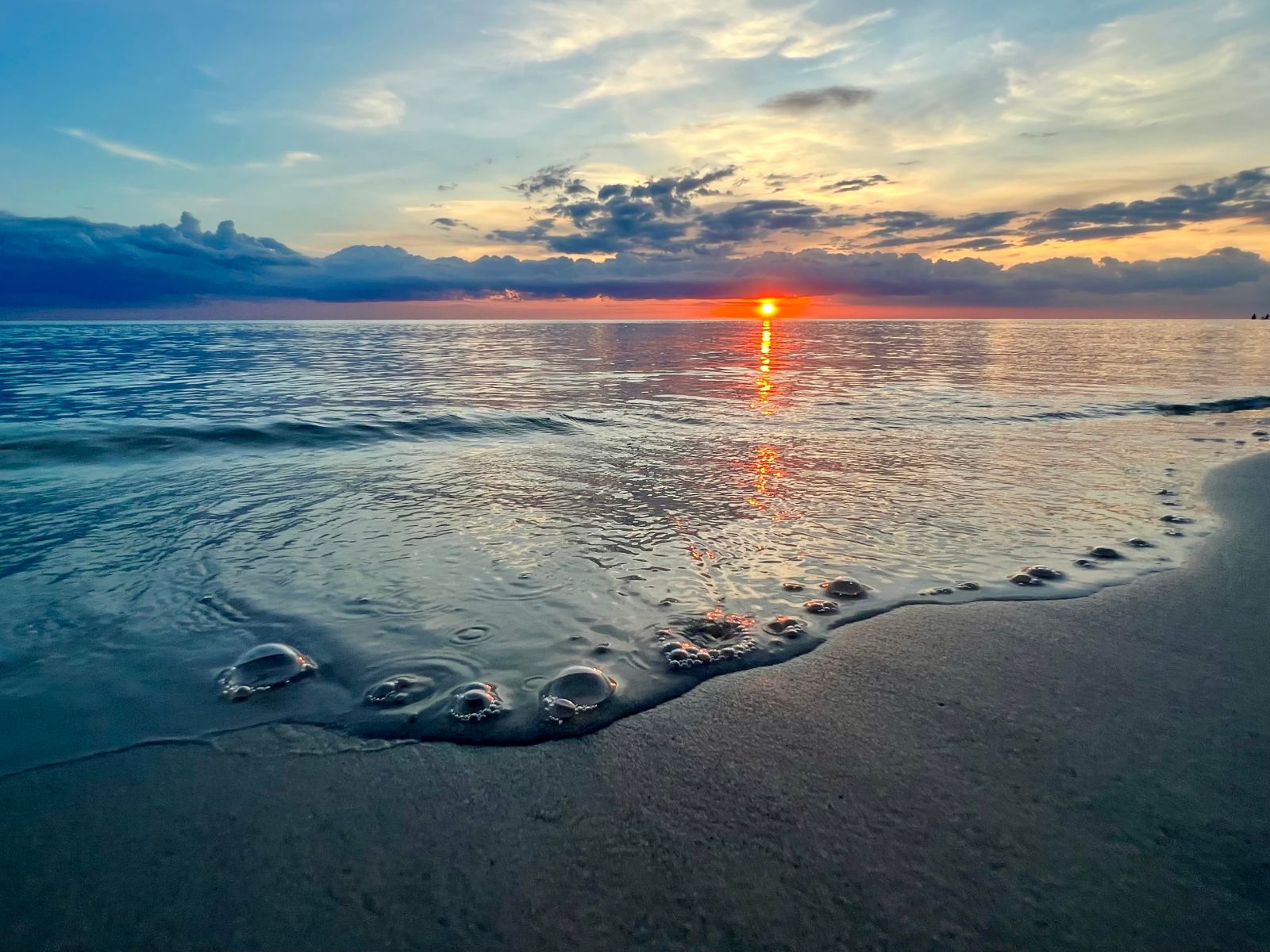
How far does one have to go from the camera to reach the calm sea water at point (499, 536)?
3.62 m

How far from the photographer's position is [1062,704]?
3.22 meters

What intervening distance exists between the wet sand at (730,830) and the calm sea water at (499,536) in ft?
1.23

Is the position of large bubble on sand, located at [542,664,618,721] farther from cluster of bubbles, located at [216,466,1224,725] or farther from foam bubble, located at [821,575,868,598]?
foam bubble, located at [821,575,868,598]

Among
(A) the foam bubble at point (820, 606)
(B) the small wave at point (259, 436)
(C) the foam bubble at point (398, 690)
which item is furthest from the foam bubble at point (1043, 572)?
(B) the small wave at point (259, 436)

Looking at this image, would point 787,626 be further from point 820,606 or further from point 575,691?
point 575,691

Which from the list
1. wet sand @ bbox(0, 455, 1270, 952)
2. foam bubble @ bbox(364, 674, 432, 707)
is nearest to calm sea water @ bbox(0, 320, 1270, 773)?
foam bubble @ bbox(364, 674, 432, 707)

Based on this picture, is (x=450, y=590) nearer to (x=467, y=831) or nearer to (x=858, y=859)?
(x=467, y=831)

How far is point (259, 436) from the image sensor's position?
12.4 meters

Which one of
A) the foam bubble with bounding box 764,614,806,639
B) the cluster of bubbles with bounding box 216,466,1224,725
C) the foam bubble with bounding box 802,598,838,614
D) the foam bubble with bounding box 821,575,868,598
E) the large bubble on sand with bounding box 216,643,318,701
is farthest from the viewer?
the foam bubble with bounding box 821,575,868,598

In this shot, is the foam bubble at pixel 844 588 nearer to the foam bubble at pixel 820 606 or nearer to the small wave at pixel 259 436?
the foam bubble at pixel 820 606

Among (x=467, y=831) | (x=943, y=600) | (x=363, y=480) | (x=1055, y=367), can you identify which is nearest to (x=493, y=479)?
(x=363, y=480)

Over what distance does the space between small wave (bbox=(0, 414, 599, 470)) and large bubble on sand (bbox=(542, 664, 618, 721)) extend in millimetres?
9453

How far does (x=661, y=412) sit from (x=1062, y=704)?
1233 centimetres

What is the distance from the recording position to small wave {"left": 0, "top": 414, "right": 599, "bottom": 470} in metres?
10.8
